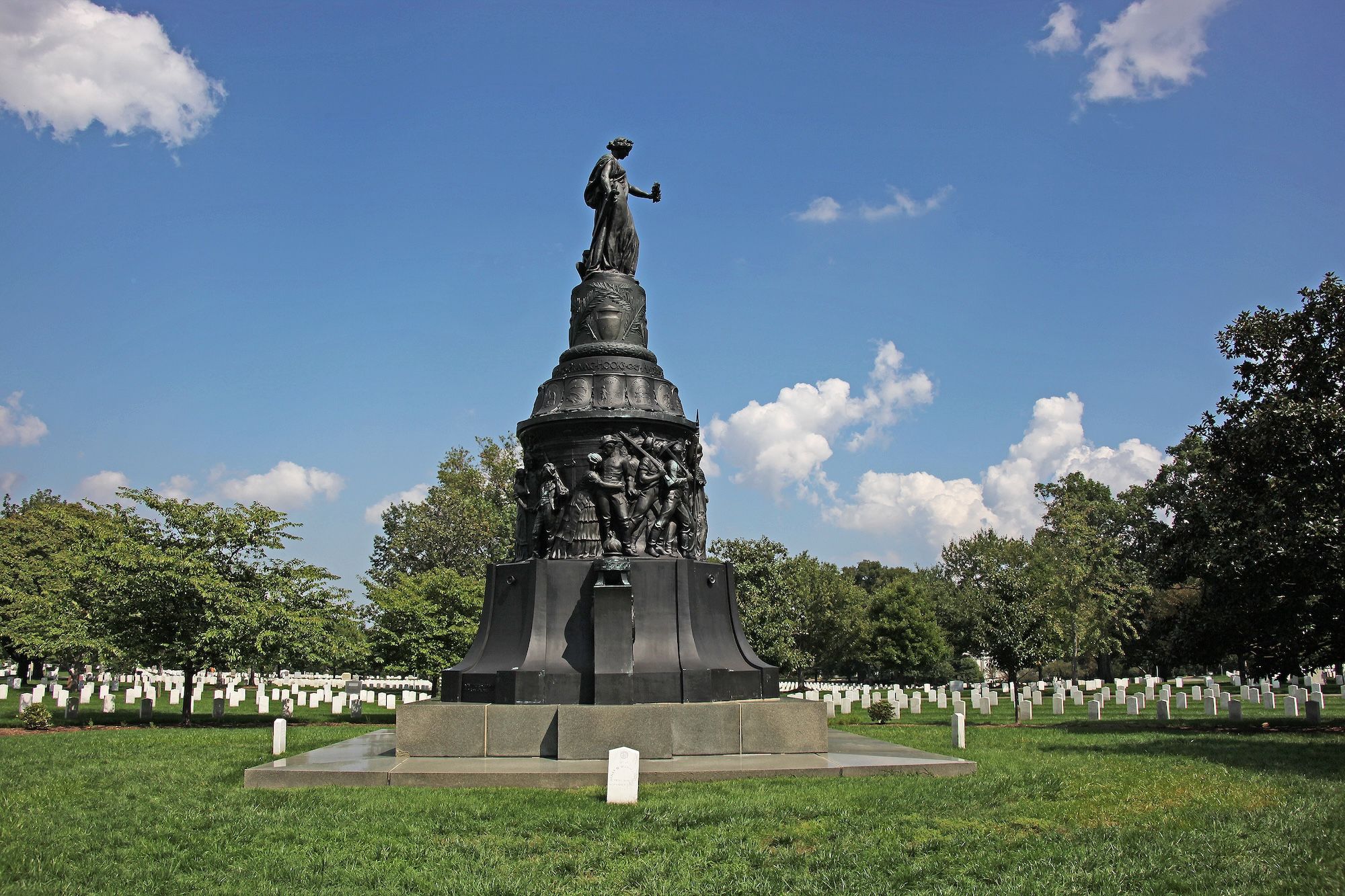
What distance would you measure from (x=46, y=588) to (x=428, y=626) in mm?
15613

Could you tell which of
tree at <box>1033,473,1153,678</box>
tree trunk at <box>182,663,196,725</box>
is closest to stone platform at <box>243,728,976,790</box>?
tree trunk at <box>182,663,196,725</box>

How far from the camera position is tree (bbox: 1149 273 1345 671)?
18453 mm

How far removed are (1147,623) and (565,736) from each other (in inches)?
2003

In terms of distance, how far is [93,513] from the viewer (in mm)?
52844

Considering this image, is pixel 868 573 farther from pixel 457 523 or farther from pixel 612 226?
pixel 612 226

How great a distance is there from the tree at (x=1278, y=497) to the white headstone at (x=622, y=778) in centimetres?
1376

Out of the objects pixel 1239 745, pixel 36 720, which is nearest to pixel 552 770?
pixel 1239 745

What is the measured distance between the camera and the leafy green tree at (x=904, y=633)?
61.6m

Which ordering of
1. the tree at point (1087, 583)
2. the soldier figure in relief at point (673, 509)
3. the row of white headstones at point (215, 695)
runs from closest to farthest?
the soldier figure in relief at point (673, 509) < the row of white headstones at point (215, 695) < the tree at point (1087, 583)

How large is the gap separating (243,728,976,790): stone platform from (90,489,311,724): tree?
38.4 ft

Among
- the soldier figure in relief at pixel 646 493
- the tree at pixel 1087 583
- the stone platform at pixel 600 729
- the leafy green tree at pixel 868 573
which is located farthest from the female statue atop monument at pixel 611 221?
the leafy green tree at pixel 868 573

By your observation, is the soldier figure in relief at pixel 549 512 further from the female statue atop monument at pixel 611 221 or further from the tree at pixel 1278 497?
the tree at pixel 1278 497

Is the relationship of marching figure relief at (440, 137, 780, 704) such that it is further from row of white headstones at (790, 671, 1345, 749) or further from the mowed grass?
row of white headstones at (790, 671, 1345, 749)

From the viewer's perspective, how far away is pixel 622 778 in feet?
33.1
